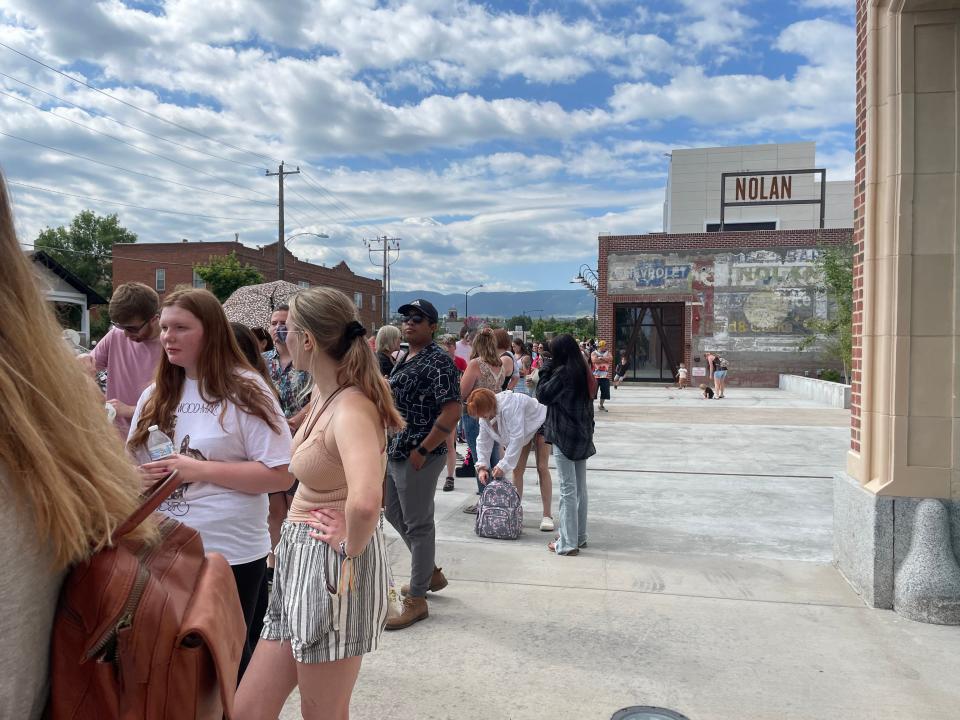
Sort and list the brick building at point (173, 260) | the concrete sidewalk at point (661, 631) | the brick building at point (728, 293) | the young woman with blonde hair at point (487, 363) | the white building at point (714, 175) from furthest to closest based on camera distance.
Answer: the white building at point (714, 175)
the brick building at point (173, 260)
the brick building at point (728, 293)
the young woman with blonde hair at point (487, 363)
the concrete sidewalk at point (661, 631)

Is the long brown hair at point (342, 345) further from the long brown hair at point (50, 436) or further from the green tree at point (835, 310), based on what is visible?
the green tree at point (835, 310)

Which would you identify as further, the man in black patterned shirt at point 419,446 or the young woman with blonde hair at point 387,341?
the young woman with blonde hair at point 387,341

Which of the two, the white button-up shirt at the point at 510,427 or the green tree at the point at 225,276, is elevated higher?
the green tree at the point at 225,276

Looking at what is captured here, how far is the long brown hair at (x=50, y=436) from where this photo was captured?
103 centimetres

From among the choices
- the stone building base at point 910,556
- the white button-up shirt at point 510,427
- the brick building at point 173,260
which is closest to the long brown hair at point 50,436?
the stone building base at point 910,556

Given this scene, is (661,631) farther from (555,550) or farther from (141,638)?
(141,638)

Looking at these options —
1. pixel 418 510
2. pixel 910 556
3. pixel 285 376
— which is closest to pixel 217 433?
pixel 418 510

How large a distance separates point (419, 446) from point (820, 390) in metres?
18.9

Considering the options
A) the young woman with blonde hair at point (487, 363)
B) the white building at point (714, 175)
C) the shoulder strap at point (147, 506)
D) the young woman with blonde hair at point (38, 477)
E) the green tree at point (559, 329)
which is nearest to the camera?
the young woman with blonde hair at point (38, 477)

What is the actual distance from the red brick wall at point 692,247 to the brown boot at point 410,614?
2442 centimetres

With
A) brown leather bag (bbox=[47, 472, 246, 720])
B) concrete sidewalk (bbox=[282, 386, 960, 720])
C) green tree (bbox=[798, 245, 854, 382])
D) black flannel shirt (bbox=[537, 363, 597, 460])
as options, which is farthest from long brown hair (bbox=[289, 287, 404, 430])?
green tree (bbox=[798, 245, 854, 382])

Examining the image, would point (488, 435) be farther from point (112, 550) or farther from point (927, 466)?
point (112, 550)

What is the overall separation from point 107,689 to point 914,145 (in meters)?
4.91

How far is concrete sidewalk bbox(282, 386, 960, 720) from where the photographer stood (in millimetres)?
3314
